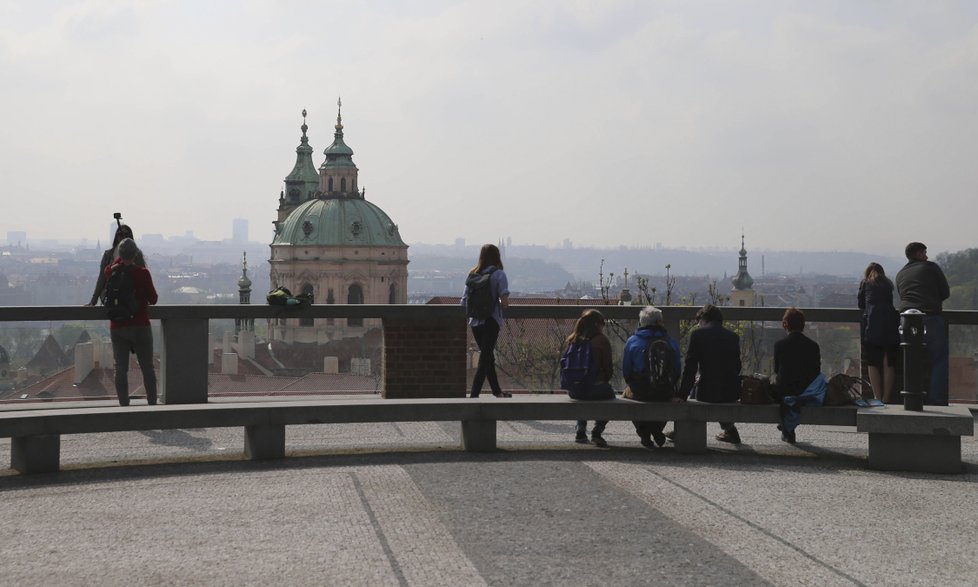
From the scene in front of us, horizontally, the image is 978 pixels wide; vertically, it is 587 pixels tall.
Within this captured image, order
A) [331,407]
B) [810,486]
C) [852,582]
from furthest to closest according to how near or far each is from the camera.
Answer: [331,407] → [810,486] → [852,582]

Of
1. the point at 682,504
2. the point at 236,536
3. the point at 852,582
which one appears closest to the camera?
the point at 852,582

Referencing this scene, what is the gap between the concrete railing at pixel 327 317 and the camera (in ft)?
34.9

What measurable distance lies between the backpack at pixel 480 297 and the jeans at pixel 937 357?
4.15 metres

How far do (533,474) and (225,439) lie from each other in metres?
2.87

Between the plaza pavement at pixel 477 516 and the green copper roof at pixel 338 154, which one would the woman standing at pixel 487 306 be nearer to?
the plaza pavement at pixel 477 516

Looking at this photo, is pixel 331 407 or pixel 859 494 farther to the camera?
pixel 331 407

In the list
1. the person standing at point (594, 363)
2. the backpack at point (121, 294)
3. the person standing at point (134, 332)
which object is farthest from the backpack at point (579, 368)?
the backpack at point (121, 294)

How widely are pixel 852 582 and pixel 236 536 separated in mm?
3109

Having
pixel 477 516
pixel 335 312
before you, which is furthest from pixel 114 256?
pixel 477 516

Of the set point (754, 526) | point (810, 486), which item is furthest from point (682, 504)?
point (810, 486)

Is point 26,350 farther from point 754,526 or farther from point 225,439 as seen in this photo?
point 754,526

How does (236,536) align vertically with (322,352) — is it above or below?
below

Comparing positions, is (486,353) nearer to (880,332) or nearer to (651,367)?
(651,367)

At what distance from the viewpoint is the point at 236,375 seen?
427 inches
